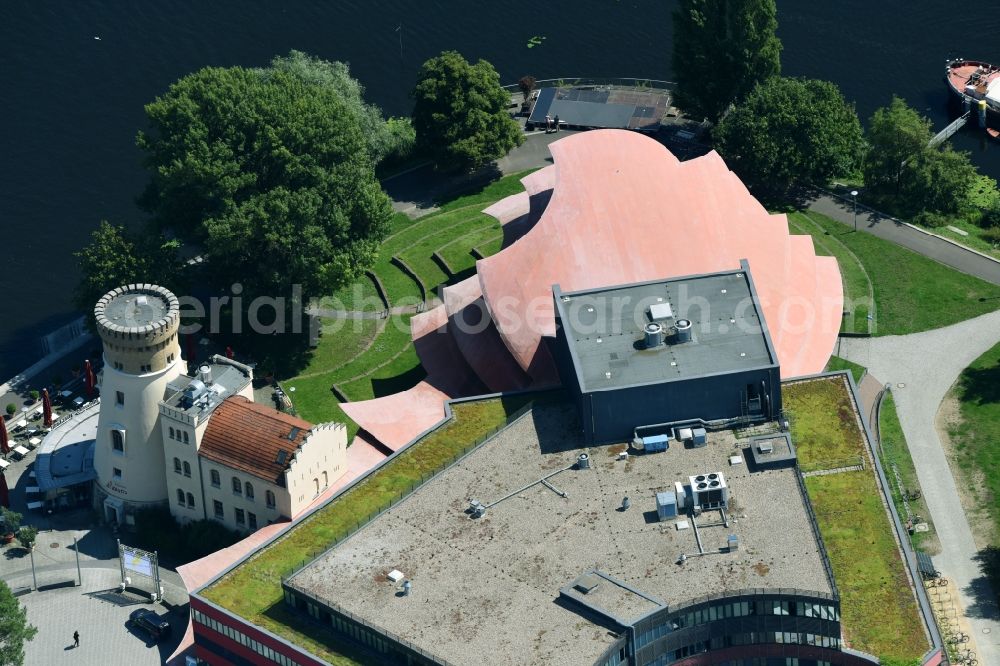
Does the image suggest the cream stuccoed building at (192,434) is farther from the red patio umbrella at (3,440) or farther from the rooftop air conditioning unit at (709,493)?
the rooftop air conditioning unit at (709,493)

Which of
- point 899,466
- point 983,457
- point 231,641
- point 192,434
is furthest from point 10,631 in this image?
point 983,457

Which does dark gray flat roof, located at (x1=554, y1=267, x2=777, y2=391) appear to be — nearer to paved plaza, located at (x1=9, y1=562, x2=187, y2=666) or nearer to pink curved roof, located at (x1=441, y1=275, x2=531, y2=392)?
pink curved roof, located at (x1=441, y1=275, x2=531, y2=392)

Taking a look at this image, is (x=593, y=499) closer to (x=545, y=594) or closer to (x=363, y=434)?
(x=545, y=594)

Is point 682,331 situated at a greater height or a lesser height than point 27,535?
greater

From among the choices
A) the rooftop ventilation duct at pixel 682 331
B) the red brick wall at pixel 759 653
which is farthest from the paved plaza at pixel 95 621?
the rooftop ventilation duct at pixel 682 331

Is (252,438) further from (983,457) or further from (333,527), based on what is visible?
(983,457)

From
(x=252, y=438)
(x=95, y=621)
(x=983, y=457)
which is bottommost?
(x=95, y=621)
